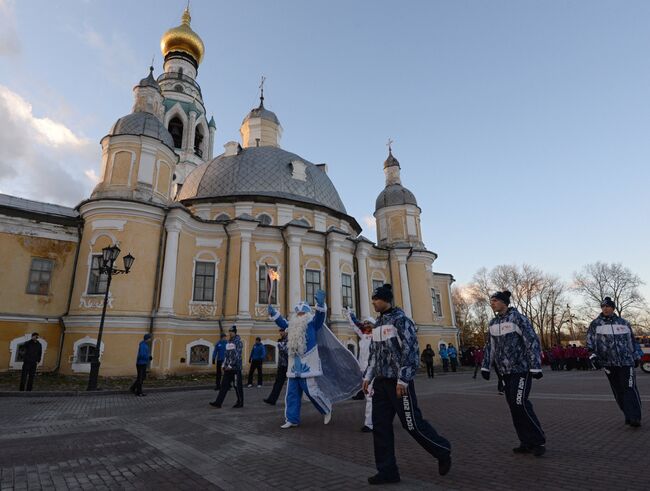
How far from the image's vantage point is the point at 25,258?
1883 cm

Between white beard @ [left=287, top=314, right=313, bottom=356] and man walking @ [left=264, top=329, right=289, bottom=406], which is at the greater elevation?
white beard @ [left=287, top=314, right=313, bottom=356]

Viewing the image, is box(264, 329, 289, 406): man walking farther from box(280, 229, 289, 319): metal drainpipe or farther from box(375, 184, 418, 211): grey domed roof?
box(375, 184, 418, 211): grey domed roof

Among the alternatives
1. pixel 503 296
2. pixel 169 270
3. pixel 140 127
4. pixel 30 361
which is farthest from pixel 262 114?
pixel 503 296

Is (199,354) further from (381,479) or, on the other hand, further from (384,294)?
(381,479)

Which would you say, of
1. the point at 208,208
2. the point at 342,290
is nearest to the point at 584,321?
the point at 342,290

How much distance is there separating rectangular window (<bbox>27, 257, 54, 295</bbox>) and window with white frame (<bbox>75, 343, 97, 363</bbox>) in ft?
12.5

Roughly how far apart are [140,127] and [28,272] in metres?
9.56

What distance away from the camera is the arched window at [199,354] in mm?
20016

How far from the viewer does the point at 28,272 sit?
18.8 m

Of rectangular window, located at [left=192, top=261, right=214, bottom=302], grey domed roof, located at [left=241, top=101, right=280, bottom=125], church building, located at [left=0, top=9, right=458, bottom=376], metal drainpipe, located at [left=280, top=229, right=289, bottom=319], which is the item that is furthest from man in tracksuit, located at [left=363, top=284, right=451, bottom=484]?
grey domed roof, located at [left=241, top=101, right=280, bottom=125]

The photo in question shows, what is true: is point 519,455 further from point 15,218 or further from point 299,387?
point 15,218

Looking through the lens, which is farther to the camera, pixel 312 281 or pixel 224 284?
pixel 312 281

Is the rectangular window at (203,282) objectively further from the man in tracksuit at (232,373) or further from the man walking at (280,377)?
the man walking at (280,377)

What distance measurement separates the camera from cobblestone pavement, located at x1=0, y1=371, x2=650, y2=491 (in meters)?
3.98
